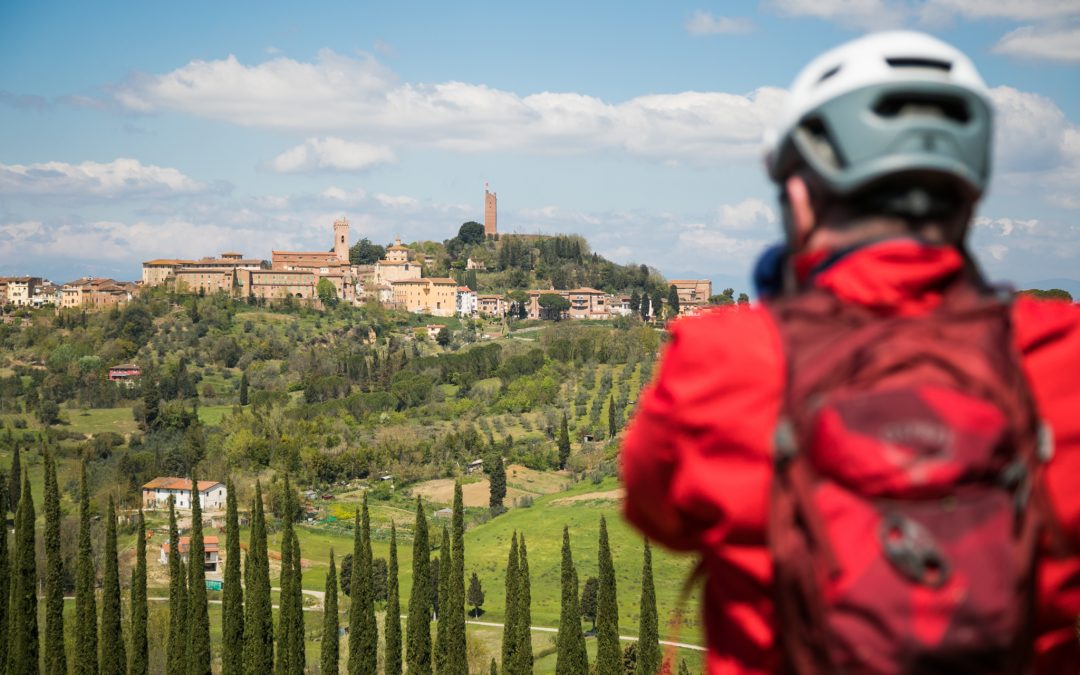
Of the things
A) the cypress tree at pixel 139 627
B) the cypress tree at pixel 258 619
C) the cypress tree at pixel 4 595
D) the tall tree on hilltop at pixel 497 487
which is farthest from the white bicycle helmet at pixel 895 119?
the tall tree on hilltop at pixel 497 487

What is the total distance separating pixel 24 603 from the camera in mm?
33125

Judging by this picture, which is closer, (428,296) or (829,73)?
(829,73)

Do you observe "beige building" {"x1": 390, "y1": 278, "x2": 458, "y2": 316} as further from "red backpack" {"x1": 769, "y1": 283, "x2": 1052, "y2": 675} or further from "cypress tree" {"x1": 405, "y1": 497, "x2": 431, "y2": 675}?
"red backpack" {"x1": 769, "y1": 283, "x2": 1052, "y2": 675}

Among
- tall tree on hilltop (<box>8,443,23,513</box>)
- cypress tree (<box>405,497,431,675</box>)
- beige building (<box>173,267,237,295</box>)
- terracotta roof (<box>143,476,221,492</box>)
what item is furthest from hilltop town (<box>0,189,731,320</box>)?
cypress tree (<box>405,497,431,675</box>)

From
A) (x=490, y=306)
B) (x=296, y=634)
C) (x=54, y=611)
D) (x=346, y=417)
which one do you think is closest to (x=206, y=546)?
(x=296, y=634)

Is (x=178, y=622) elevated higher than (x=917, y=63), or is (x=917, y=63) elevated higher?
(x=917, y=63)

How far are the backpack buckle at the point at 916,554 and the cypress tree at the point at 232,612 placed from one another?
35.2 m

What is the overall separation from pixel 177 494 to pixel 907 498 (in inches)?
3083

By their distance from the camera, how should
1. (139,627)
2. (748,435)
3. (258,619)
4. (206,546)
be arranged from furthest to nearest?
1. (206,546)
2. (258,619)
3. (139,627)
4. (748,435)

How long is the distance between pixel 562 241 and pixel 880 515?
165 meters

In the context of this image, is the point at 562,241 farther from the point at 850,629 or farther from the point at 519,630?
the point at 850,629

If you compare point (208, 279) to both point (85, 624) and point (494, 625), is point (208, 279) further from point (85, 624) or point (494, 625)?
point (85, 624)

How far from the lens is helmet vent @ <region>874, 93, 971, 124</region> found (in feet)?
5.82

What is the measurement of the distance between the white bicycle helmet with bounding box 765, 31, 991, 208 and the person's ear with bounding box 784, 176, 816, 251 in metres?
0.03
